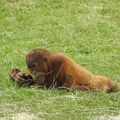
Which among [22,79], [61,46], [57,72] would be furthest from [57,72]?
[61,46]

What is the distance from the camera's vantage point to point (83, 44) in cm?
864

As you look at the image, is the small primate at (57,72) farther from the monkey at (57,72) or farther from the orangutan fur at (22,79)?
the orangutan fur at (22,79)

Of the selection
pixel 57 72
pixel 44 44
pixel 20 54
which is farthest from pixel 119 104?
pixel 44 44

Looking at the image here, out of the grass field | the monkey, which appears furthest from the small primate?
the grass field

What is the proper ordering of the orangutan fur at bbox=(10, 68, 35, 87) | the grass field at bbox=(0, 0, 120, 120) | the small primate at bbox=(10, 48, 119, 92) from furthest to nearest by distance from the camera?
the orangutan fur at bbox=(10, 68, 35, 87), the small primate at bbox=(10, 48, 119, 92), the grass field at bbox=(0, 0, 120, 120)

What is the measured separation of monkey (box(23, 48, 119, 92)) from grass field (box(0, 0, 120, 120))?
5.1 inches

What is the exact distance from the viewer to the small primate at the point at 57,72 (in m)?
6.19

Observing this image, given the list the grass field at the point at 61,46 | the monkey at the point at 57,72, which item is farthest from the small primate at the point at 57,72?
the grass field at the point at 61,46

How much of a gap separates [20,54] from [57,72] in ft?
6.40

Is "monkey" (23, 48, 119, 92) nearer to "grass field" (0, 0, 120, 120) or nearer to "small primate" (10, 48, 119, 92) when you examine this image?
"small primate" (10, 48, 119, 92)

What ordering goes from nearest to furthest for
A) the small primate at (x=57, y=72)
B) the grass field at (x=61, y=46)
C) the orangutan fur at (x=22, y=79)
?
the grass field at (x=61, y=46) < the small primate at (x=57, y=72) < the orangutan fur at (x=22, y=79)

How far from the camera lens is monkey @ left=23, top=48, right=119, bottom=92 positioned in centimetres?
619

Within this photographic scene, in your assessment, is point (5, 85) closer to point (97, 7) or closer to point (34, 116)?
point (34, 116)

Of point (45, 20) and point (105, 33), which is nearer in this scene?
point (105, 33)
